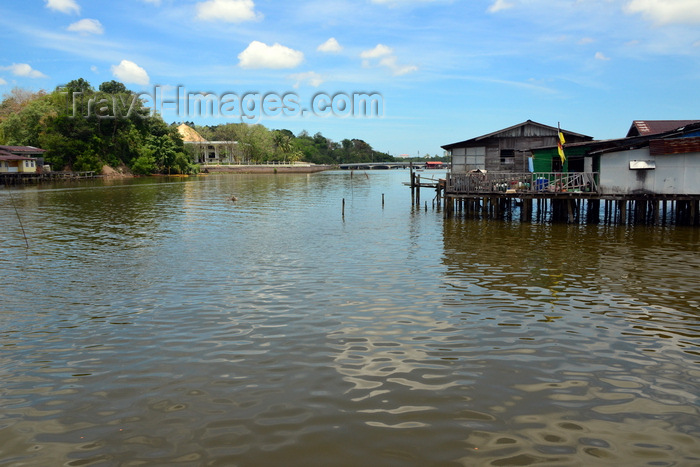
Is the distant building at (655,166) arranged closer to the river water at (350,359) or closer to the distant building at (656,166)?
the distant building at (656,166)

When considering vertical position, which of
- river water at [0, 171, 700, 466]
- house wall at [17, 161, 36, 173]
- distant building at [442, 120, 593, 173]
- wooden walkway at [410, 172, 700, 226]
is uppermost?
house wall at [17, 161, 36, 173]

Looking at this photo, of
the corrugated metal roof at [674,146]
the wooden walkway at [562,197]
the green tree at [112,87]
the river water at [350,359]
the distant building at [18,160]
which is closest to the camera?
the river water at [350,359]

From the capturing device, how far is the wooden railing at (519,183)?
2944 cm

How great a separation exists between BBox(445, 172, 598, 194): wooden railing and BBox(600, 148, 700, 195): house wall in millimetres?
1010

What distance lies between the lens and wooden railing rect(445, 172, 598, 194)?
96.6 feet

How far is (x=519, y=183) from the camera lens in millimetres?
31078

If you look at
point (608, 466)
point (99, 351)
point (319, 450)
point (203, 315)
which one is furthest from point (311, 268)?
point (608, 466)

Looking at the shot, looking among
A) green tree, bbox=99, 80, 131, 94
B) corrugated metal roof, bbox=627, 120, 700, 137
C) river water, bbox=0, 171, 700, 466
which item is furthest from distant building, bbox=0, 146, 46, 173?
corrugated metal roof, bbox=627, 120, 700, 137

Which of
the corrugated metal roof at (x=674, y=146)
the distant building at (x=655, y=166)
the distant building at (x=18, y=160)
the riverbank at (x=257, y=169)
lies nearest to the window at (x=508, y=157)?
the distant building at (x=655, y=166)

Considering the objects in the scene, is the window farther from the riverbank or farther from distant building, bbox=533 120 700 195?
the riverbank

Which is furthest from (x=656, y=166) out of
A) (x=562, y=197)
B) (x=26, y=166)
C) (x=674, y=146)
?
(x=26, y=166)

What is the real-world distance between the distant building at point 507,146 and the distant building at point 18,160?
217 feet

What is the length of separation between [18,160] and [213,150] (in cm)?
7703

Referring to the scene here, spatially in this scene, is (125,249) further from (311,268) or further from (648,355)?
(648,355)
